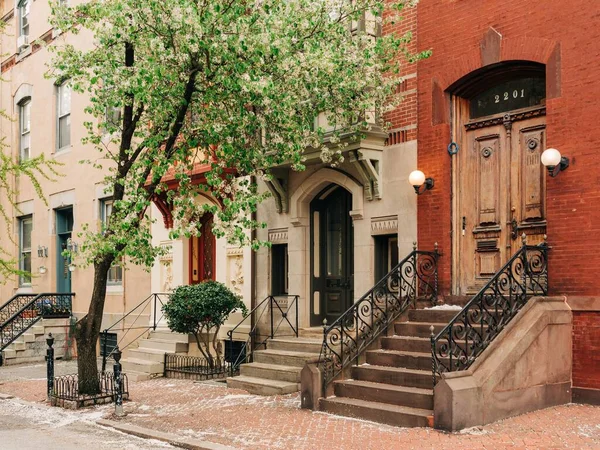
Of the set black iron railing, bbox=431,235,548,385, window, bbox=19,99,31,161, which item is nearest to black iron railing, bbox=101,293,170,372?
window, bbox=19,99,31,161

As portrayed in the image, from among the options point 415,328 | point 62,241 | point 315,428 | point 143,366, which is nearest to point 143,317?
point 143,366

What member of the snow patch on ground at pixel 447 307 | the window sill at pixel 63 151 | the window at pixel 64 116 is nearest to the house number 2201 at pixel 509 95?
the snow patch on ground at pixel 447 307

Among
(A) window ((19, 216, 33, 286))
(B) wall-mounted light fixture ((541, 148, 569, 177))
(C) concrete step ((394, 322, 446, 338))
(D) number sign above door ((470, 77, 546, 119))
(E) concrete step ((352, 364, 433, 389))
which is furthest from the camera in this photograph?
(A) window ((19, 216, 33, 286))

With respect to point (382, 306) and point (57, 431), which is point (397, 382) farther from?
point (57, 431)

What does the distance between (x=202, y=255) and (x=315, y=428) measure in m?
9.22

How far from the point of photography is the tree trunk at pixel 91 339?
485 inches

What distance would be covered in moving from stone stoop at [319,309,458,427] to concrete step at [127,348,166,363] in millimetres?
5976

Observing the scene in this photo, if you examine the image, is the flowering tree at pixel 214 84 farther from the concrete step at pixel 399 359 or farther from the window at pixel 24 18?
the window at pixel 24 18

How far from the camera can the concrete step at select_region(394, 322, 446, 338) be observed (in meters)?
11.4

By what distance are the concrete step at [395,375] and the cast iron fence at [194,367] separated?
4409 mm

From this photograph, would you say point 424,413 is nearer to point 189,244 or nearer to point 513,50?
point 513,50

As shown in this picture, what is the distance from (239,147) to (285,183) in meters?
3.52

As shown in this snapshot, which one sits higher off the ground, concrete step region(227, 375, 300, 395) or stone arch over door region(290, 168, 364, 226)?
stone arch over door region(290, 168, 364, 226)

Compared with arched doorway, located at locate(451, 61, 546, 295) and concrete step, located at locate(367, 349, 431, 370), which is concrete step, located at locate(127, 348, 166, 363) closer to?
concrete step, located at locate(367, 349, 431, 370)
